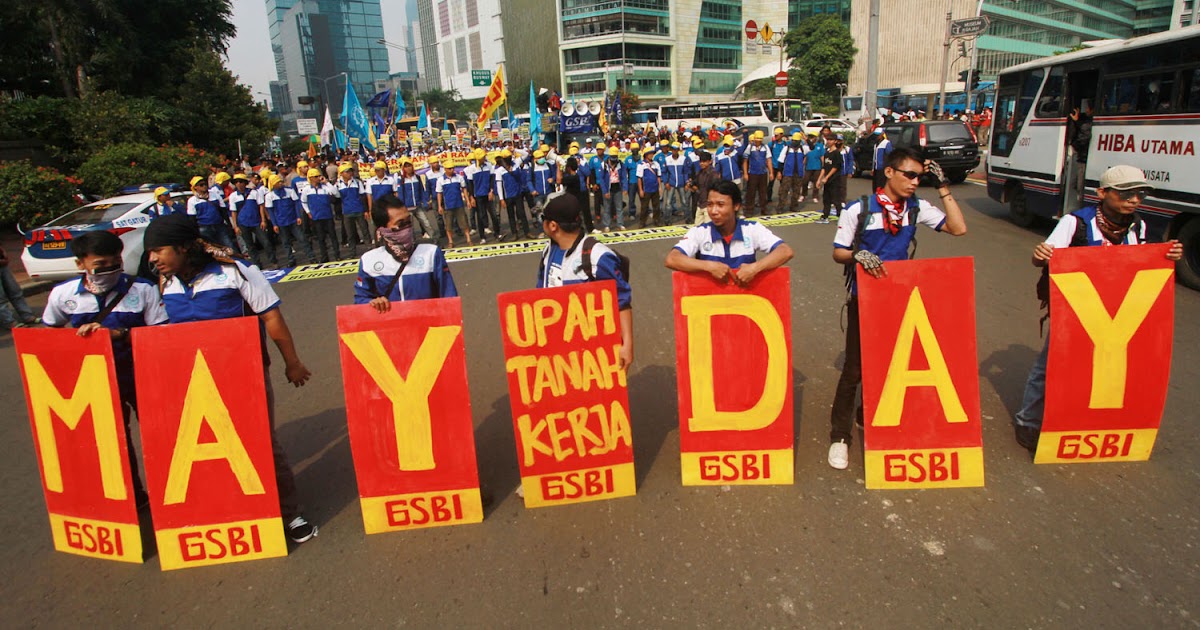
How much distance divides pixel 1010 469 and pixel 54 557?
529cm

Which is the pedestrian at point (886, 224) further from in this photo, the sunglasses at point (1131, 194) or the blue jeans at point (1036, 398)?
the blue jeans at point (1036, 398)

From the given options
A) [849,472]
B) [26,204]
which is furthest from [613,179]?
[26,204]

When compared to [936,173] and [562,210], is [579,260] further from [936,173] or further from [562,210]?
[936,173]

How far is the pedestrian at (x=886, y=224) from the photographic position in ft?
12.2

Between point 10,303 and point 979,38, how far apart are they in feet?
232

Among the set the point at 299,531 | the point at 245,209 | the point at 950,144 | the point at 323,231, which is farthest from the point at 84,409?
the point at 950,144

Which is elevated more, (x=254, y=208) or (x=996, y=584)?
(x=254, y=208)

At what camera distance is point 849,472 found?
3920 mm

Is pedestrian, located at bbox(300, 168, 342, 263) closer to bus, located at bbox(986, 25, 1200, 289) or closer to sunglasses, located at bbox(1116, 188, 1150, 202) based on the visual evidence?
sunglasses, located at bbox(1116, 188, 1150, 202)

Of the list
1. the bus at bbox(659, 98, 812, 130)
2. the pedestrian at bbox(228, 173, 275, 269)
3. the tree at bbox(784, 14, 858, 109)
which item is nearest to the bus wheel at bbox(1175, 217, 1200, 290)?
the pedestrian at bbox(228, 173, 275, 269)

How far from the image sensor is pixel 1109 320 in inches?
145

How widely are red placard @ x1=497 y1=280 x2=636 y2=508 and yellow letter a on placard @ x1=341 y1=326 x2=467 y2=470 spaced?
1.14 feet

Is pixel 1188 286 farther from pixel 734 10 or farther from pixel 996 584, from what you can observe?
pixel 734 10

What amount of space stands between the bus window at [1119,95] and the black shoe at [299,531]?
1074 cm
